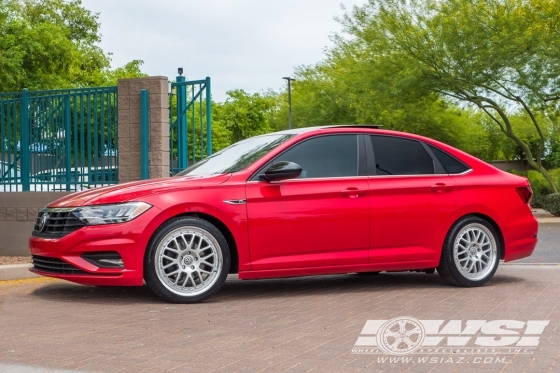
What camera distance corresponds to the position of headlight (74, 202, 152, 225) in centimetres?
844

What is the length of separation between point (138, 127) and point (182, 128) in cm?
71

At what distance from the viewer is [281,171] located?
28.8ft

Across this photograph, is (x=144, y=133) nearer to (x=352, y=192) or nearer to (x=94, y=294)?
(x=94, y=294)

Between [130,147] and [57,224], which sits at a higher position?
[130,147]

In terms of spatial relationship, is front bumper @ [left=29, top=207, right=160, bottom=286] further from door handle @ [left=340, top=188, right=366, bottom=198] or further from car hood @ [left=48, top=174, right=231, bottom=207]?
door handle @ [left=340, top=188, right=366, bottom=198]

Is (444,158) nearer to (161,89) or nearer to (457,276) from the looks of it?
(457,276)

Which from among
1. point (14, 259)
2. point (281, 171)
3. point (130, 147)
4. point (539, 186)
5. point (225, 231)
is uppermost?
point (130, 147)

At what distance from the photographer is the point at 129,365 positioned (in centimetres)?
580

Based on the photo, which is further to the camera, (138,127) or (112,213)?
(138,127)

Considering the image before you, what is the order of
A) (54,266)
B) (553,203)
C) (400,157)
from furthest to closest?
(553,203), (400,157), (54,266)

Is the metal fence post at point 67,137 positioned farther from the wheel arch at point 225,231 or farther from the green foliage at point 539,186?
the green foliage at point 539,186

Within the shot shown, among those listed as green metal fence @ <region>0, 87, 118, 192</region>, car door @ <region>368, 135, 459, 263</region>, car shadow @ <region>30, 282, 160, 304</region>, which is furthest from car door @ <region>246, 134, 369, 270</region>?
green metal fence @ <region>0, 87, 118, 192</region>

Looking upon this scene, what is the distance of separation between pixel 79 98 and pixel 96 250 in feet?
20.6

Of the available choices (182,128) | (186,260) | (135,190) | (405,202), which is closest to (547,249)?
(182,128)
